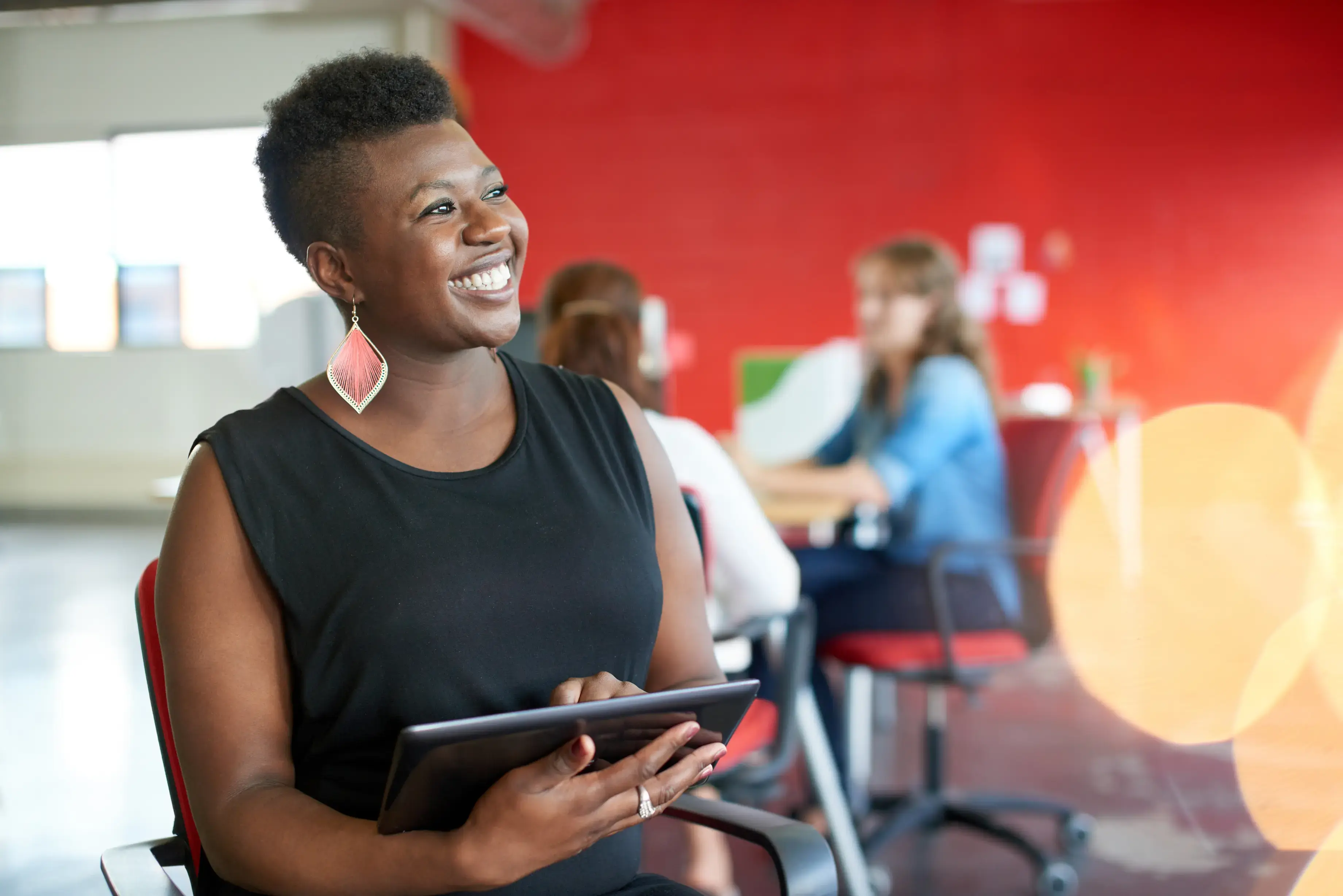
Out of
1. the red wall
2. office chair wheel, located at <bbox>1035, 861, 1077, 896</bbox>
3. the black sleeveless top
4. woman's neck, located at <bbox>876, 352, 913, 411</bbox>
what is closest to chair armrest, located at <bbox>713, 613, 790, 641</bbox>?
the black sleeveless top

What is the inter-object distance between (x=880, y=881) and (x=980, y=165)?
5546 mm

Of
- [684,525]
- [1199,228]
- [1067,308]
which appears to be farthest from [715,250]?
[684,525]

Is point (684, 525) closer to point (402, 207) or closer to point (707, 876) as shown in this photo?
point (402, 207)

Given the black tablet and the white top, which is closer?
the black tablet

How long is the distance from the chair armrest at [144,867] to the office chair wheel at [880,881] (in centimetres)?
173

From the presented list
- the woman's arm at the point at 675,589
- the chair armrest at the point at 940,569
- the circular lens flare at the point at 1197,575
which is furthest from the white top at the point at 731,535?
the circular lens flare at the point at 1197,575

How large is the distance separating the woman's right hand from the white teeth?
0.45 m

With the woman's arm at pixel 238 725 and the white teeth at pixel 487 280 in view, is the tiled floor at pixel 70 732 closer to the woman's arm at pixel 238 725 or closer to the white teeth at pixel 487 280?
the woman's arm at pixel 238 725

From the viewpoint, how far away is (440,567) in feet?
3.63

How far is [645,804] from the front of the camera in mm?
1009

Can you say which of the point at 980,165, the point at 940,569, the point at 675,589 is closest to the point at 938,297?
the point at 940,569

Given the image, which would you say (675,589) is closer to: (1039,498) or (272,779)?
(272,779)

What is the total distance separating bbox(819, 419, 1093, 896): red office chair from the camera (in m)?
2.65

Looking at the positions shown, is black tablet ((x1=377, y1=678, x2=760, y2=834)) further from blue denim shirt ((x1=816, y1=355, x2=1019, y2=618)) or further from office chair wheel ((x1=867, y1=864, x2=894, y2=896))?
blue denim shirt ((x1=816, y1=355, x2=1019, y2=618))
